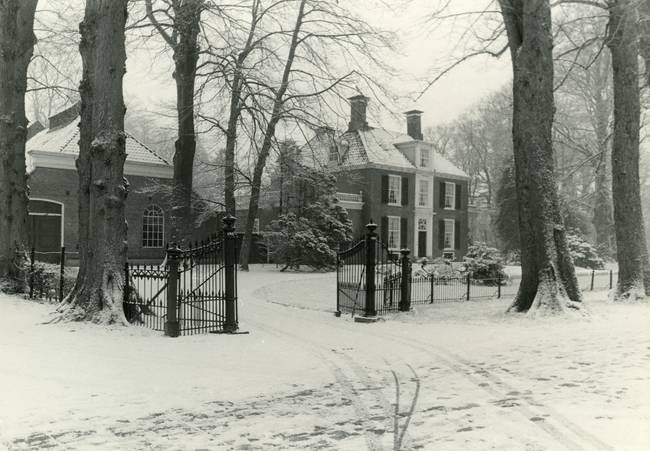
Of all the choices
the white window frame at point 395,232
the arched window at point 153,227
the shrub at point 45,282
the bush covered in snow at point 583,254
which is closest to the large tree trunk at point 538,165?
the shrub at point 45,282

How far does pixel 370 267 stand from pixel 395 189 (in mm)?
28425

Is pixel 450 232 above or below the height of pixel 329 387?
above

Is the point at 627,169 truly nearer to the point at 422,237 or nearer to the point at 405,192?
the point at 405,192

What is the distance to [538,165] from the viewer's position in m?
12.5

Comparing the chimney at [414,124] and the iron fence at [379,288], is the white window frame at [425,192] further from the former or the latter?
the iron fence at [379,288]

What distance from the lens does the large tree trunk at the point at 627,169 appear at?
1508 cm

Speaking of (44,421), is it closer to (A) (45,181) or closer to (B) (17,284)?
(B) (17,284)

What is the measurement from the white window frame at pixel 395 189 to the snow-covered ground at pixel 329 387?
28.6m

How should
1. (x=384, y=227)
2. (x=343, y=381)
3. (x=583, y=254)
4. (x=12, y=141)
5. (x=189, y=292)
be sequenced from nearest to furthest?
(x=343, y=381)
(x=189, y=292)
(x=12, y=141)
(x=583, y=254)
(x=384, y=227)

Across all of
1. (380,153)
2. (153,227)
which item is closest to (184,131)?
(153,227)

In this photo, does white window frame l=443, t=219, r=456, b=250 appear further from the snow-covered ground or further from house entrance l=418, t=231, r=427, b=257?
the snow-covered ground

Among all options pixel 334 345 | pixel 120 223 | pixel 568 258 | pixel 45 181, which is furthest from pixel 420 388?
pixel 45 181

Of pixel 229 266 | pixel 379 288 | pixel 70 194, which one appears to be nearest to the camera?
pixel 229 266

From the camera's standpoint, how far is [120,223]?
10.3 metres
